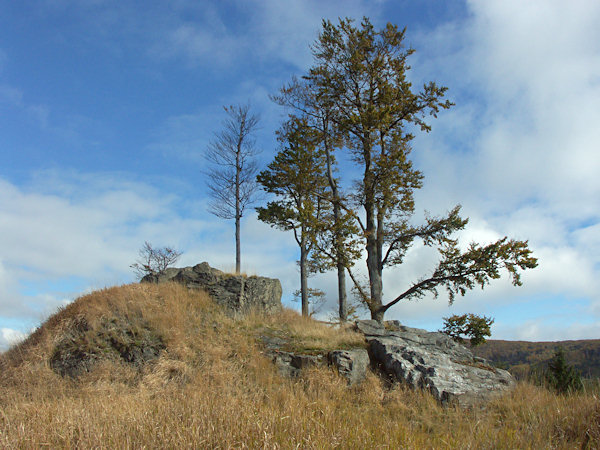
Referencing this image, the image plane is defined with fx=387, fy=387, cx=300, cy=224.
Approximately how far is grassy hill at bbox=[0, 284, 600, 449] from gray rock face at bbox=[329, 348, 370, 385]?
0.33 metres

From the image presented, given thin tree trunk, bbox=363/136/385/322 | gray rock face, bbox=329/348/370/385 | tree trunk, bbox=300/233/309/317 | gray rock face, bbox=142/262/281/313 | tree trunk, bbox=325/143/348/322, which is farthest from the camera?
tree trunk, bbox=300/233/309/317

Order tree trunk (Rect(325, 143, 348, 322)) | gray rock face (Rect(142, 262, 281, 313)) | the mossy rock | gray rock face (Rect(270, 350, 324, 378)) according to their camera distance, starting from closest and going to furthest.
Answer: gray rock face (Rect(270, 350, 324, 378))
the mossy rock
gray rock face (Rect(142, 262, 281, 313))
tree trunk (Rect(325, 143, 348, 322))

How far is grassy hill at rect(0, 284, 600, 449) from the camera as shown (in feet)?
18.2

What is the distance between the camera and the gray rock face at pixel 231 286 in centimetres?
1418

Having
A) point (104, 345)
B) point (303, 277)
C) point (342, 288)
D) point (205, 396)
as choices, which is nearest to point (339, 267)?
point (342, 288)

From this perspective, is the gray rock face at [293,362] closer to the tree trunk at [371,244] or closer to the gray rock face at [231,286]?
the gray rock face at [231,286]

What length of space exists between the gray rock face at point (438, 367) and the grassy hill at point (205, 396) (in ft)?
1.45

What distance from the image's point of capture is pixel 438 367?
986 cm

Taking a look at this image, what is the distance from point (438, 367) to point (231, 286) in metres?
7.85

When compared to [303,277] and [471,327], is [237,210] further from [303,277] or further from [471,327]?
[471,327]

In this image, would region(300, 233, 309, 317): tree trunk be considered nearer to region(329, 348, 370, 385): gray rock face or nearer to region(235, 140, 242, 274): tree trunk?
region(235, 140, 242, 274): tree trunk

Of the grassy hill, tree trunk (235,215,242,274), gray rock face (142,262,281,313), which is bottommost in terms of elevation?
the grassy hill

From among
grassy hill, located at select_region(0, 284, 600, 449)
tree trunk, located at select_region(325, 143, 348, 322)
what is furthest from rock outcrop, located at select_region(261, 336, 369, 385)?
tree trunk, located at select_region(325, 143, 348, 322)

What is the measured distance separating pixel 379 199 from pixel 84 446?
1449 centimetres
